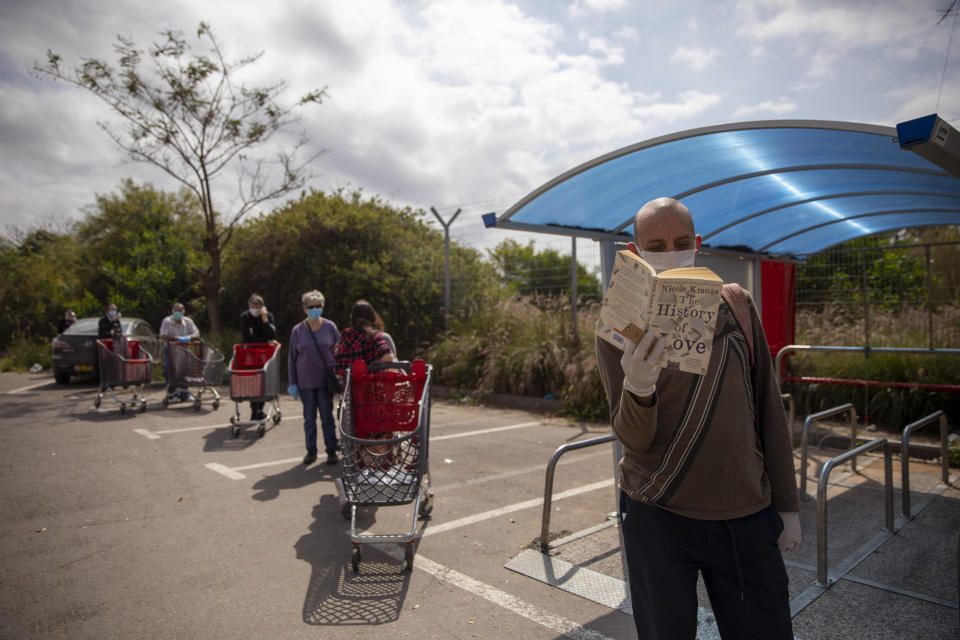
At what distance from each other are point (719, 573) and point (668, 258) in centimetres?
98

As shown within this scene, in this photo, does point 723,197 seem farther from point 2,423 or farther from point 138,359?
point 2,423

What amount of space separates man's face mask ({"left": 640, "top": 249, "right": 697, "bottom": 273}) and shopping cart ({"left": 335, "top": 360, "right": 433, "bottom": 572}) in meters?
2.67

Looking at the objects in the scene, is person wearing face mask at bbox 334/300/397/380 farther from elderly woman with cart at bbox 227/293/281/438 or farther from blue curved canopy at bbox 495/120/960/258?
elderly woman with cart at bbox 227/293/281/438

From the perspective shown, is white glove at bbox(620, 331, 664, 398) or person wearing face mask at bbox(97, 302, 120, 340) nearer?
white glove at bbox(620, 331, 664, 398)

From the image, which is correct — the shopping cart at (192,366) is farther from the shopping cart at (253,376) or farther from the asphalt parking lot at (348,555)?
the asphalt parking lot at (348,555)

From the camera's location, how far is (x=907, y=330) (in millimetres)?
8258

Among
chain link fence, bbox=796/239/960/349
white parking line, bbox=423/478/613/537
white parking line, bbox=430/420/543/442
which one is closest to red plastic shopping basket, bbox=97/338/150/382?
white parking line, bbox=430/420/543/442

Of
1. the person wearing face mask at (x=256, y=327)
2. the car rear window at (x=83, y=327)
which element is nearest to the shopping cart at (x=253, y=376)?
the person wearing face mask at (x=256, y=327)

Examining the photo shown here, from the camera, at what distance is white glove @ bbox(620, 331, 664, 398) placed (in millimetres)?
1526

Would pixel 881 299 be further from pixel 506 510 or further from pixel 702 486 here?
pixel 702 486

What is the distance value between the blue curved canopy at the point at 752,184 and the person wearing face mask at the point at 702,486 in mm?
2837

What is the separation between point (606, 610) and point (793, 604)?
1.04 meters

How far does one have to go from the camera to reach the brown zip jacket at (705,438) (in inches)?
69.6

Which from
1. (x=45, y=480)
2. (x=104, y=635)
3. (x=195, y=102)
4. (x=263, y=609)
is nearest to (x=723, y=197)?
(x=263, y=609)
